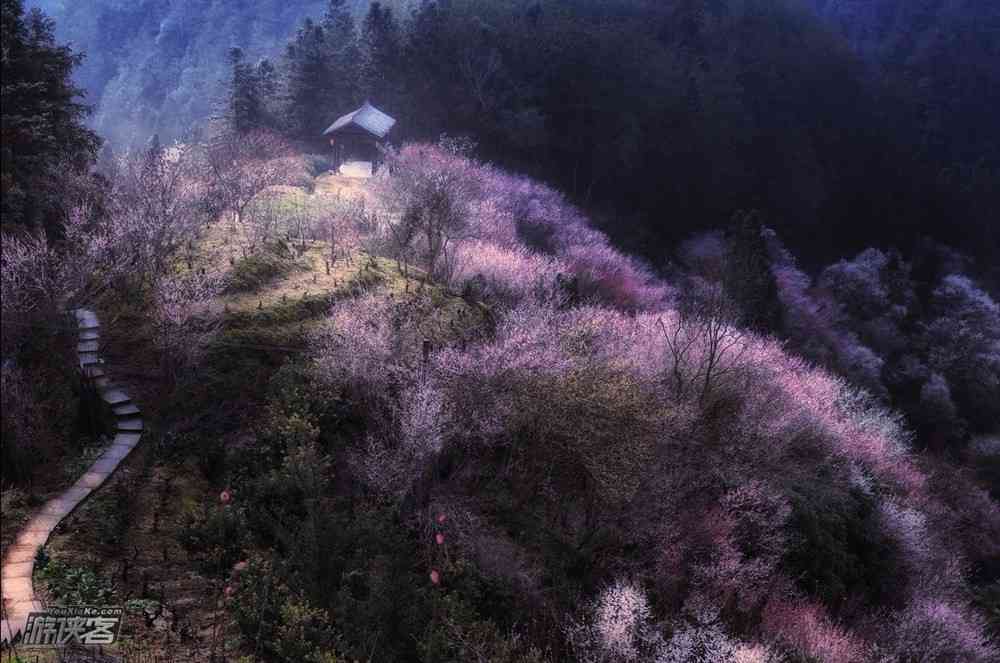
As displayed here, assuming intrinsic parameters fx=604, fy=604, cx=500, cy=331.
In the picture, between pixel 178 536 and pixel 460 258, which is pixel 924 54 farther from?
pixel 178 536

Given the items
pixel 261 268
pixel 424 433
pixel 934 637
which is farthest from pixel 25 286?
A: pixel 934 637

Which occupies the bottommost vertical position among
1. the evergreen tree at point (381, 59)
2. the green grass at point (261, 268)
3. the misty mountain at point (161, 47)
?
the misty mountain at point (161, 47)

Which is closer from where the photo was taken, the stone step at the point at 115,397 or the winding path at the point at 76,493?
the winding path at the point at 76,493

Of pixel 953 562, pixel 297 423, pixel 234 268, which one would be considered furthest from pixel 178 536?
pixel 953 562

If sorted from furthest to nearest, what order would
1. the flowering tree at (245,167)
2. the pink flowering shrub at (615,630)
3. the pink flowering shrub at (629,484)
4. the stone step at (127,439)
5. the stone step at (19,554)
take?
the flowering tree at (245,167) < the pink flowering shrub at (629,484) < the stone step at (127,439) < the pink flowering shrub at (615,630) < the stone step at (19,554)

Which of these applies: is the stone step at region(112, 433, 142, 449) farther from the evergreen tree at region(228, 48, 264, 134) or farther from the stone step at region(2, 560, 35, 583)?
the evergreen tree at region(228, 48, 264, 134)

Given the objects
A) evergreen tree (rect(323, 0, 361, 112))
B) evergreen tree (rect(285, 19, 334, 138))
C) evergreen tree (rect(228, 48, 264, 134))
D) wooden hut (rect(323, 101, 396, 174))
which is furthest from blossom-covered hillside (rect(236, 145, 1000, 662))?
evergreen tree (rect(323, 0, 361, 112))

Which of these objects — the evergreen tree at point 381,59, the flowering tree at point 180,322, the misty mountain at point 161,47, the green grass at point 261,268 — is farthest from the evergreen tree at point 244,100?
the flowering tree at point 180,322

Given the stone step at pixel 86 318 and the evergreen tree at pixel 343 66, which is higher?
the evergreen tree at pixel 343 66

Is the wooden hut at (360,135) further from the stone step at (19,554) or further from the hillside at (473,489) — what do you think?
the stone step at (19,554)
